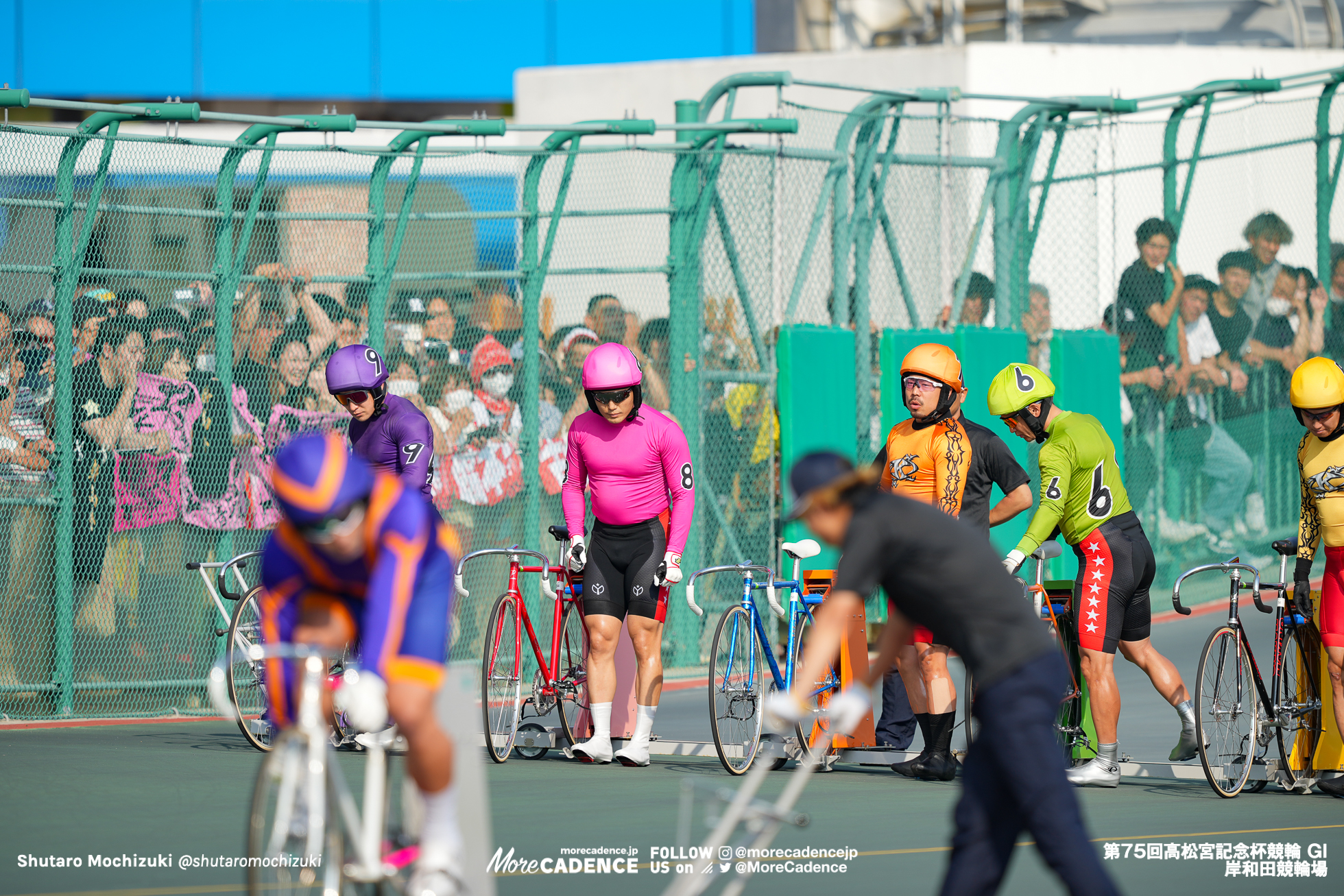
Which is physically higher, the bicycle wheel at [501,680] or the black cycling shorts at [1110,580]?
the black cycling shorts at [1110,580]

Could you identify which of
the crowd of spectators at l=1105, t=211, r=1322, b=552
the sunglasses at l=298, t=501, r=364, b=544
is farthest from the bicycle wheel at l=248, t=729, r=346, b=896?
the crowd of spectators at l=1105, t=211, r=1322, b=552

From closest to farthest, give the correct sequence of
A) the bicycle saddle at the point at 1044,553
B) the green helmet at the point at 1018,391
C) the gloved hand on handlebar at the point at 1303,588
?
the gloved hand on handlebar at the point at 1303,588 → the green helmet at the point at 1018,391 → the bicycle saddle at the point at 1044,553

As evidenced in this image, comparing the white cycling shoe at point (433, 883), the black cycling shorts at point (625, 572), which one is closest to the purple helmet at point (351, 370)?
the black cycling shorts at point (625, 572)

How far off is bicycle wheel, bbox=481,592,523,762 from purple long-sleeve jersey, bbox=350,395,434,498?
838 mm

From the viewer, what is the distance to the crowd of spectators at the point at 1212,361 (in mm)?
15336

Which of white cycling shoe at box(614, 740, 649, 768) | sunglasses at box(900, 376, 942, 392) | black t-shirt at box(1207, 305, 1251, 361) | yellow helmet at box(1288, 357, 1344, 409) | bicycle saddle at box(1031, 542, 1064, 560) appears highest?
black t-shirt at box(1207, 305, 1251, 361)

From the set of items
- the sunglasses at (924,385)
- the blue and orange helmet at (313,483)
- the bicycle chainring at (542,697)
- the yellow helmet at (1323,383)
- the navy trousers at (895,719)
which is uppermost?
the sunglasses at (924,385)

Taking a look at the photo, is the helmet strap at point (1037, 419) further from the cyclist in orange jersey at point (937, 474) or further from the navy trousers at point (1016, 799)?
the navy trousers at point (1016, 799)

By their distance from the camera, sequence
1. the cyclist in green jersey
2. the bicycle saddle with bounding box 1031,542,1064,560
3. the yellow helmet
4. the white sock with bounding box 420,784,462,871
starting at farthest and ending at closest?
the bicycle saddle with bounding box 1031,542,1064,560
the cyclist in green jersey
the yellow helmet
the white sock with bounding box 420,784,462,871

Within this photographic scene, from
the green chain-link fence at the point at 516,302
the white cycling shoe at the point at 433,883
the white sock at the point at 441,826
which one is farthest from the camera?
the green chain-link fence at the point at 516,302

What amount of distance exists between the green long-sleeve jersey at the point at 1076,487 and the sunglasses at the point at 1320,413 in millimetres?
987

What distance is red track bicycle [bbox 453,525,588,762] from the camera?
32.9 feet

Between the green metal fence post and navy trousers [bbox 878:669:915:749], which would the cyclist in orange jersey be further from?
the green metal fence post

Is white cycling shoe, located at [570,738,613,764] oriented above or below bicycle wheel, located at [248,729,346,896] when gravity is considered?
below
